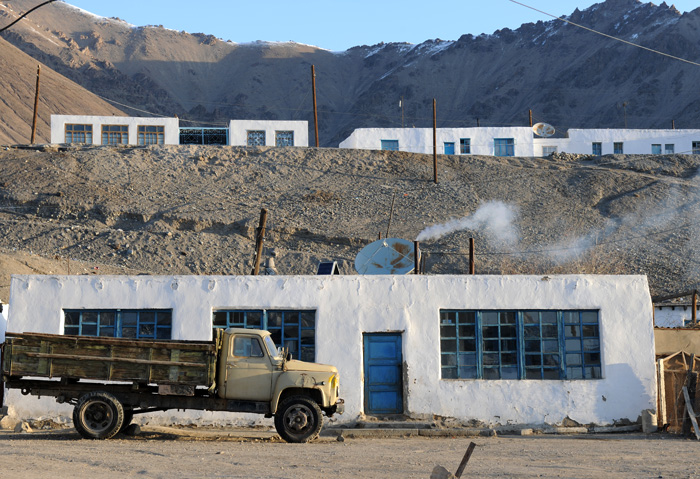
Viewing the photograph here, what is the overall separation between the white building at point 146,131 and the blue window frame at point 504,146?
14.2m

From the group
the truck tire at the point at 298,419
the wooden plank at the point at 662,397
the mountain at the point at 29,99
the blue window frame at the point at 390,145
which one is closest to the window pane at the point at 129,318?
the truck tire at the point at 298,419

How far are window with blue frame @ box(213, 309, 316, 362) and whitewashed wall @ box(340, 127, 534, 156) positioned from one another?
123ft

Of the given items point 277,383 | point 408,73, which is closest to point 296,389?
point 277,383

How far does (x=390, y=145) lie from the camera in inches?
2144

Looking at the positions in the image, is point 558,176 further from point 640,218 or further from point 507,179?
point 640,218

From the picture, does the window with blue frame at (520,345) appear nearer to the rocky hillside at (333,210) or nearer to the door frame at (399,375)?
the door frame at (399,375)

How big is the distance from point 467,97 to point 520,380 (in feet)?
436

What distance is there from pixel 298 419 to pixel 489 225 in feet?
101

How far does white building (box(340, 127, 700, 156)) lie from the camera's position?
179 feet

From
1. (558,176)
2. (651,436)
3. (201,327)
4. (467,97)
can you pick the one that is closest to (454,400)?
(651,436)

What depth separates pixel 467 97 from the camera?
5738 inches

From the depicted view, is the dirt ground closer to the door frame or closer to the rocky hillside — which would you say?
the door frame

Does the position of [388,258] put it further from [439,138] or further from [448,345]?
[439,138]

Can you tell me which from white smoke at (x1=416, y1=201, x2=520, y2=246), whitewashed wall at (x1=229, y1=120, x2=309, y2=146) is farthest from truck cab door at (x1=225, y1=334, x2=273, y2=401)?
whitewashed wall at (x1=229, y1=120, x2=309, y2=146)
